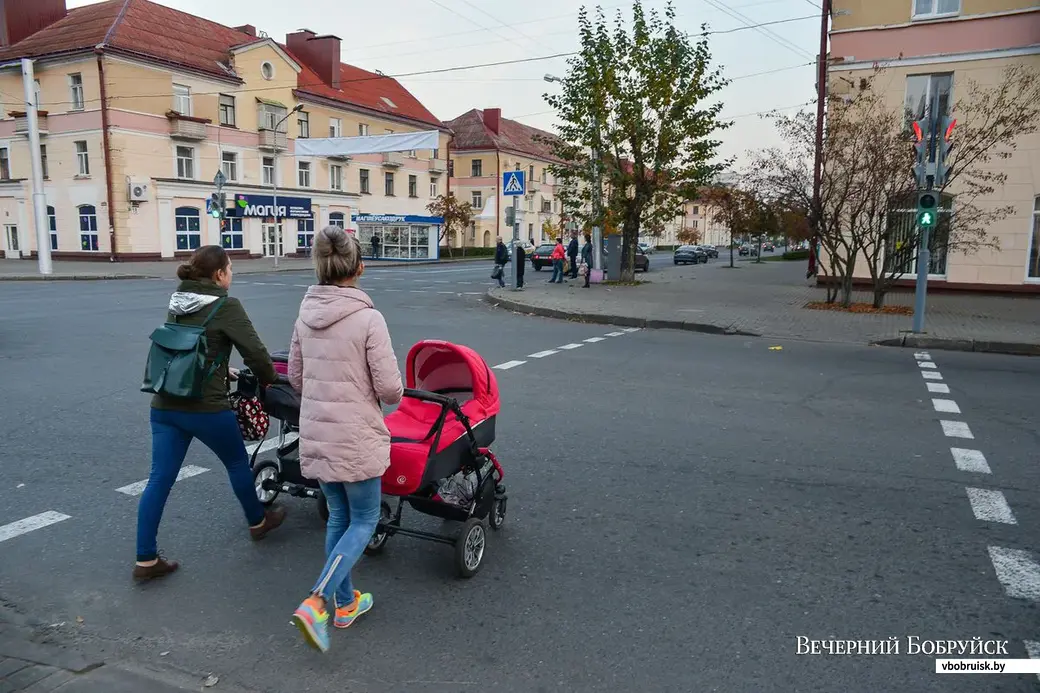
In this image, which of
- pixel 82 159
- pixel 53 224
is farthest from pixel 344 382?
pixel 53 224

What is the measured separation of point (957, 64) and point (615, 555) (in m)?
22.6

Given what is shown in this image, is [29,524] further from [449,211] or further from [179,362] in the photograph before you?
[449,211]

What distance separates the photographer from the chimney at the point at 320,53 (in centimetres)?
5138

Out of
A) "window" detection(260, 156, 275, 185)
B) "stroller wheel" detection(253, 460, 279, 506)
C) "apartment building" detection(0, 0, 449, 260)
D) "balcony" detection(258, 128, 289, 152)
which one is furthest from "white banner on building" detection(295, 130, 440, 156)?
"stroller wheel" detection(253, 460, 279, 506)

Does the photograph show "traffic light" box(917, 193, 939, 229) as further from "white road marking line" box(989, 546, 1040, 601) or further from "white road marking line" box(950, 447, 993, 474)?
"white road marking line" box(989, 546, 1040, 601)

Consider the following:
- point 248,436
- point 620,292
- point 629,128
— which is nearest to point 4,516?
point 248,436

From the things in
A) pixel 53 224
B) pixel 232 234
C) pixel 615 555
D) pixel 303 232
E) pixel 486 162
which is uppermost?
pixel 486 162

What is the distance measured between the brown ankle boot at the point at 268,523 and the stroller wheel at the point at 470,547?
1256mm

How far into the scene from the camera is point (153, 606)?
Answer: 3.67 meters

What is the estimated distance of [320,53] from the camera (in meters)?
51.8

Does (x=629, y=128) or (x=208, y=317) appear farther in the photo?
(x=629, y=128)

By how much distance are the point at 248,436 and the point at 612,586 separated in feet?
7.53

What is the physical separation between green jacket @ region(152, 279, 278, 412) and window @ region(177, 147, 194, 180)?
1575 inches

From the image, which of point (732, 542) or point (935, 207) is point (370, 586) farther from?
point (935, 207)
